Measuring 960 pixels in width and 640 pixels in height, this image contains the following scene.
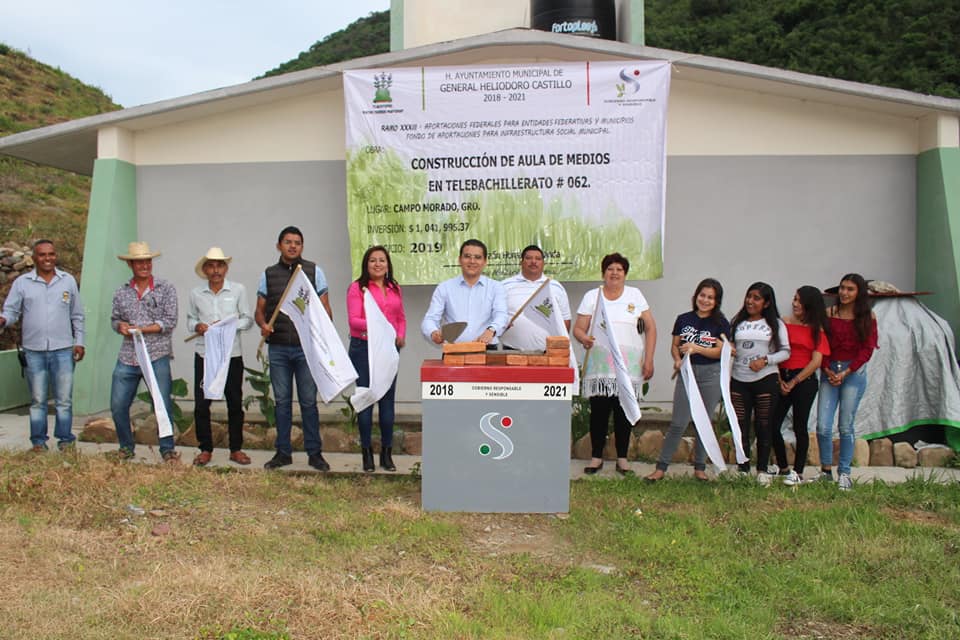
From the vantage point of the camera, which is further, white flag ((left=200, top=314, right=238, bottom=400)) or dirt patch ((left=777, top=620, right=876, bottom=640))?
white flag ((left=200, top=314, right=238, bottom=400))

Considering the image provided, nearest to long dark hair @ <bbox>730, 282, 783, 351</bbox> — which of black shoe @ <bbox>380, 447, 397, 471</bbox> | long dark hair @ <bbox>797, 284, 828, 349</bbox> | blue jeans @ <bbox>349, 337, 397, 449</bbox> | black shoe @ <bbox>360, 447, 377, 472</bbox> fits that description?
long dark hair @ <bbox>797, 284, 828, 349</bbox>

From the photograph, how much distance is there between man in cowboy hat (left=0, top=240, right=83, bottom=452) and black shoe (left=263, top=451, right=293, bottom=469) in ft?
5.87

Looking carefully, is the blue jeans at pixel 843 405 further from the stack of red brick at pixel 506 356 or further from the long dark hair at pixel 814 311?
the stack of red brick at pixel 506 356

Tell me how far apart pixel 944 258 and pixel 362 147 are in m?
5.81

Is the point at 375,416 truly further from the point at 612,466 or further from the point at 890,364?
the point at 890,364

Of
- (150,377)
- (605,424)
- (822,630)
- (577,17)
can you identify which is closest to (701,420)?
(605,424)

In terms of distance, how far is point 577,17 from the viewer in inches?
420

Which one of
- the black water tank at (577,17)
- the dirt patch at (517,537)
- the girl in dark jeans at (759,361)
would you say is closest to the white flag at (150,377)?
the dirt patch at (517,537)

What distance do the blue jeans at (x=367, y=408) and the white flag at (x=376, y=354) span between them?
10 centimetres

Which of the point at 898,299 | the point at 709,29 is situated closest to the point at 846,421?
the point at 898,299

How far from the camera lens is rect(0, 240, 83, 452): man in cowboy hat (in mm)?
6801

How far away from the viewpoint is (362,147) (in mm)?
8188

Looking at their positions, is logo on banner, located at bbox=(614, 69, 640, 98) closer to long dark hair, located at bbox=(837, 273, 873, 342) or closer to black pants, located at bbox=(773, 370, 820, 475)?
long dark hair, located at bbox=(837, 273, 873, 342)

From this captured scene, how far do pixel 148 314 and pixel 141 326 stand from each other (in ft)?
0.38
